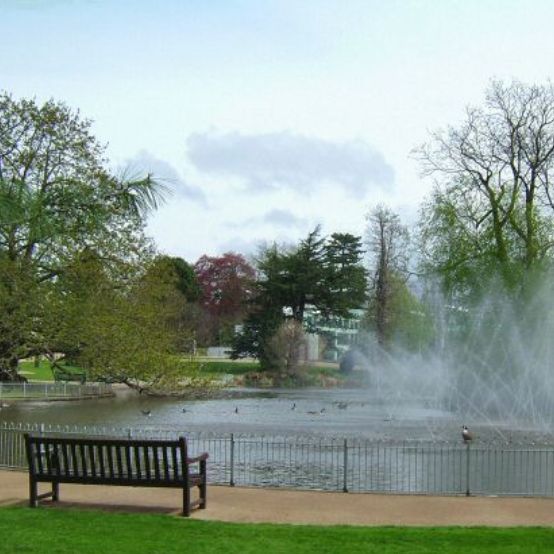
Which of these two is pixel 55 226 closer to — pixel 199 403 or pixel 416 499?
pixel 199 403

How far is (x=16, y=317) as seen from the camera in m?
38.9

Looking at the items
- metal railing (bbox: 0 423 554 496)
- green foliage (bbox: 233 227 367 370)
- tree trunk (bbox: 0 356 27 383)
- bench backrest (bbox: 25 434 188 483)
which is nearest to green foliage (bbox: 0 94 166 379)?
tree trunk (bbox: 0 356 27 383)

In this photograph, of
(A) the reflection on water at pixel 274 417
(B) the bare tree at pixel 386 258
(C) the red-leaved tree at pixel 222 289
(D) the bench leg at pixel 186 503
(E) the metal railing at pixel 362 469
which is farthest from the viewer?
(C) the red-leaved tree at pixel 222 289

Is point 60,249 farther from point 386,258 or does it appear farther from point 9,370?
point 386,258

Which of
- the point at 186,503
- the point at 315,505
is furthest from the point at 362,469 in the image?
the point at 186,503

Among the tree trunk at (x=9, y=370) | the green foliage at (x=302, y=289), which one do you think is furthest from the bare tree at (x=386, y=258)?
the tree trunk at (x=9, y=370)

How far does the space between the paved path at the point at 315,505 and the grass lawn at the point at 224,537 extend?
874 millimetres

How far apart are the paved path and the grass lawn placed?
87cm

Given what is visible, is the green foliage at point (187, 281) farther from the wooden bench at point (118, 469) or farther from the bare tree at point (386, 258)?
the wooden bench at point (118, 469)

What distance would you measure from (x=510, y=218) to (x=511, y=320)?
4.78m

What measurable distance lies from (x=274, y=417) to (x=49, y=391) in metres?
12.5

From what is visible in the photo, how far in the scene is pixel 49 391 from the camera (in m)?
43.2

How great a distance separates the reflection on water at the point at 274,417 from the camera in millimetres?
29922

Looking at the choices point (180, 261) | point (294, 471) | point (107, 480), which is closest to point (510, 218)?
point (294, 471)
